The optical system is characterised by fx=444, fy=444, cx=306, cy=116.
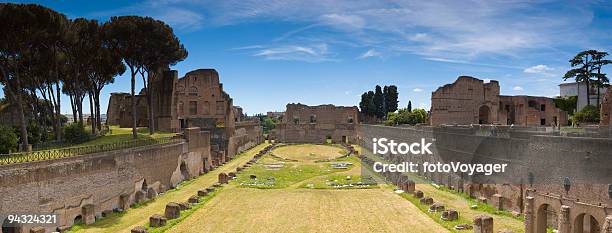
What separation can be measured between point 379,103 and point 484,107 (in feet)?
63.1

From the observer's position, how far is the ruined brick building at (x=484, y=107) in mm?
47125

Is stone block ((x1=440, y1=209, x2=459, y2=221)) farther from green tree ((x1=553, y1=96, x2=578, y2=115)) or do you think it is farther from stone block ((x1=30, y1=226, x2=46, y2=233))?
green tree ((x1=553, y1=96, x2=578, y2=115))

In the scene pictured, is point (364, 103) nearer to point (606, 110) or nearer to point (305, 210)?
point (606, 110)

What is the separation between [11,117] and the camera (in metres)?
29.9

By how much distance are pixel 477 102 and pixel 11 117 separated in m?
43.0

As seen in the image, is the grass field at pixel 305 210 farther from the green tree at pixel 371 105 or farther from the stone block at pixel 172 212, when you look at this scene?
the green tree at pixel 371 105

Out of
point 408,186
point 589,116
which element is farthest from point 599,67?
point 408,186

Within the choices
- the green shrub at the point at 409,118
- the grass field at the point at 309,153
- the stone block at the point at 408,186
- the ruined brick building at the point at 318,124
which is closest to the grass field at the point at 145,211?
the stone block at the point at 408,186

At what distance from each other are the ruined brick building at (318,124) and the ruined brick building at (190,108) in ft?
29.7

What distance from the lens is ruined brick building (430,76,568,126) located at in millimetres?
47125

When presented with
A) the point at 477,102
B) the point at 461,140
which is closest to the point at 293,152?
the point at 477,102

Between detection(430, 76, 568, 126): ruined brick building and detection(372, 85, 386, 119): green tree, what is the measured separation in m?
18.1

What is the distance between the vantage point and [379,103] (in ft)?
219

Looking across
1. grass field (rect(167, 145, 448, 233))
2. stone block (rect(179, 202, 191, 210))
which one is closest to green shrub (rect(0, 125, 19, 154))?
stone block (rect(179, 202, 191, 210))
